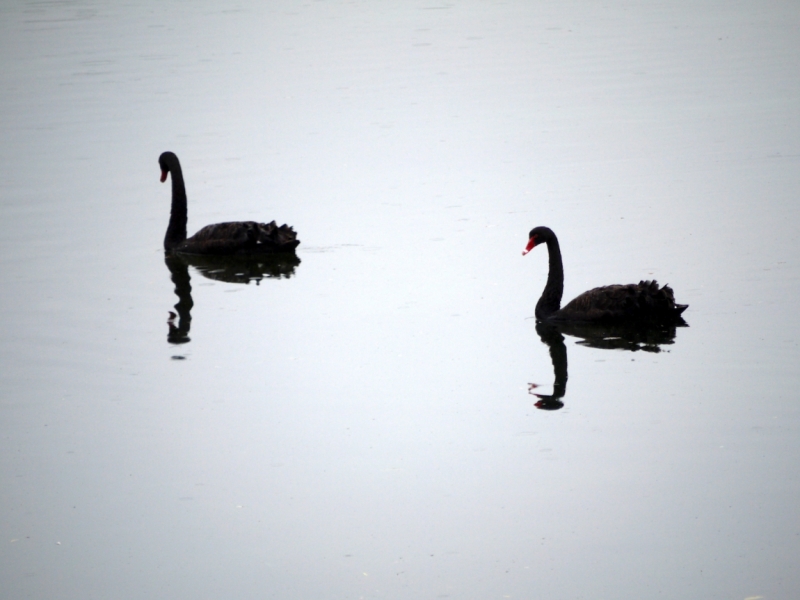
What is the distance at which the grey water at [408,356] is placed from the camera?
5043mm

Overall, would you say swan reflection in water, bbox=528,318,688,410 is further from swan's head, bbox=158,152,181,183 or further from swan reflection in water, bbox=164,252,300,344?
swan's head, bbox=158,152,181,183

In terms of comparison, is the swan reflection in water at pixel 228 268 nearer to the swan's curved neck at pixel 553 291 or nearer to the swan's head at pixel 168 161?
the swan's head at pixel 168 161

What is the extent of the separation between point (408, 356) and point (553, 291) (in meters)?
1.26

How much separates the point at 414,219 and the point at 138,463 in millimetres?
5427

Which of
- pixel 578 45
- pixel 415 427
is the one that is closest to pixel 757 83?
pixel 578 45

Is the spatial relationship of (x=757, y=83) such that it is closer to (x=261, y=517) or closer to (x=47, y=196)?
(x=47, y=196)

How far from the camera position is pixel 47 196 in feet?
41.2

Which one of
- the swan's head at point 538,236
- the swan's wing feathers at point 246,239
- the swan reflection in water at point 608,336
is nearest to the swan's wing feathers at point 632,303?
the swan reflection in water at point 608,336

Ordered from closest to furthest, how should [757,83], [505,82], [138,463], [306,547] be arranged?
[306,547]
[138,463]
[757,83]
[505,82]

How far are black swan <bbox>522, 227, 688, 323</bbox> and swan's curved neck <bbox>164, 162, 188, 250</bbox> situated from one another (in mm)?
3938

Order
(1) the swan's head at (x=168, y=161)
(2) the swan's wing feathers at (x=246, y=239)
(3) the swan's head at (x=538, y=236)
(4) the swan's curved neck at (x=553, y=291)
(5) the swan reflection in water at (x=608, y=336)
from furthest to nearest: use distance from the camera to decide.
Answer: (1) the swan's head at (x=168, y=161) < (2) the swan's wing feathers at (x=246, y=239) < (3) the swan's head at (x=538, y=236) < (4) the swan's curved neck at (x=553, y=291) < (5) the swan reflection in water at (x=608, y=336)

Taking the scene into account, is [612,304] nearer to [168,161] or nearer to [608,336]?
[608,336]

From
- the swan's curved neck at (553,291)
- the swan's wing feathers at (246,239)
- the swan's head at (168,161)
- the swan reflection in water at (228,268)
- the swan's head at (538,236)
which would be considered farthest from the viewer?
the swan's head at (168,161)

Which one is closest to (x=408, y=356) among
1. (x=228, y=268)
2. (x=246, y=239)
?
(x=246, y=239)
